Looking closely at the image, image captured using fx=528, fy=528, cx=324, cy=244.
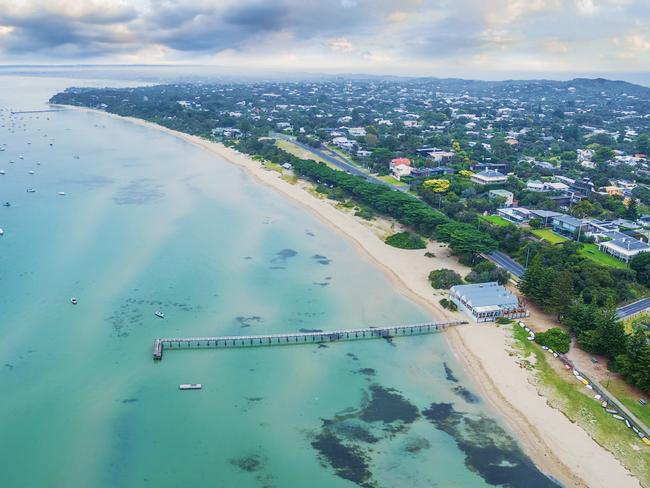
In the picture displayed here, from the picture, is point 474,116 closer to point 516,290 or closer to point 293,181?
point 293,181

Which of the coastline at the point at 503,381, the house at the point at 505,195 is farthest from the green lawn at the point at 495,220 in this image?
the coastline at the point at 503,381

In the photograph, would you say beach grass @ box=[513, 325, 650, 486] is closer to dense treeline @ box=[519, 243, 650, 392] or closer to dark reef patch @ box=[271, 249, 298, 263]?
dense treeline @ box=[519, 243, 650, 392]

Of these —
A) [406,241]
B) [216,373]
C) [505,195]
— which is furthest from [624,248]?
[216,373]

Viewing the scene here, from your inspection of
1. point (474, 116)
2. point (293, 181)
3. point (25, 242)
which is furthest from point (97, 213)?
point (474, 116)

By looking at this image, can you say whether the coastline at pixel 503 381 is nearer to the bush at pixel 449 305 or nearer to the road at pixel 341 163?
the bush at pixel 449 305

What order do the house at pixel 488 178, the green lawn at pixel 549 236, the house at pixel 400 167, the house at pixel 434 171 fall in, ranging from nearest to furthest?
the green lawn at pixel 549 236 → the house at pixel 488 178 → the house at pixel 400 167 → the house at pixel 434 171

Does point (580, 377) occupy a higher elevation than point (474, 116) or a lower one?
lower
